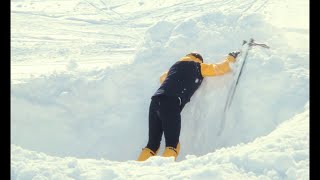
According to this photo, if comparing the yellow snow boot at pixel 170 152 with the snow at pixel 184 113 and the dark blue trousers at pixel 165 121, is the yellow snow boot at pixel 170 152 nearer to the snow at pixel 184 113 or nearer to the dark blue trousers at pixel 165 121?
the dark blue trousers at pixel 165 121

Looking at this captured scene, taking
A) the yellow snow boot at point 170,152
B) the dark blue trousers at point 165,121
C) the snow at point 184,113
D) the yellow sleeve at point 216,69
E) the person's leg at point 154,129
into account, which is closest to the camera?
the snow at point 184,113

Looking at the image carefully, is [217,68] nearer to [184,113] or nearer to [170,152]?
[184,113]

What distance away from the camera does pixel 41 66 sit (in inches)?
383

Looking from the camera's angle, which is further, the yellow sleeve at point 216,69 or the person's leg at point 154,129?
the yellow sleeve at point 216,69

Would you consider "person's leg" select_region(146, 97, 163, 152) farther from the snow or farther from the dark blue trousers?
the snow

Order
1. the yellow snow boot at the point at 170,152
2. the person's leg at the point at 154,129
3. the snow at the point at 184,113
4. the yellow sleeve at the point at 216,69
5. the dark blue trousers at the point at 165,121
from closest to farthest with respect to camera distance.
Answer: the snow at the point at 184,113 < the yellow snow boot at the point at 170,152 < the dark blue trousers at the point at 165,121 < the person's leg at the point at 154,129 < the yellow sleeve at the point at 216,69

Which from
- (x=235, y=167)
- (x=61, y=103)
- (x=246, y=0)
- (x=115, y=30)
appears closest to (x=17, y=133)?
(x=61, y=103)

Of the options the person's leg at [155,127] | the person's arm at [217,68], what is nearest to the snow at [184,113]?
the person's arm at [217,68]

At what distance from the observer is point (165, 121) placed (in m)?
5.31

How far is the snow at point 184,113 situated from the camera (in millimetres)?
3557

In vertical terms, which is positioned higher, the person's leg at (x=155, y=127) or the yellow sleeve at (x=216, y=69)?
the yellow sleeve at (x=216, y=69)

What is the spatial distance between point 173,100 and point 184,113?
0.65 meters

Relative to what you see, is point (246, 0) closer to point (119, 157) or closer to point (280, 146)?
point (119, 157)

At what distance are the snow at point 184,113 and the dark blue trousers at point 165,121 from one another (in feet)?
1.42
